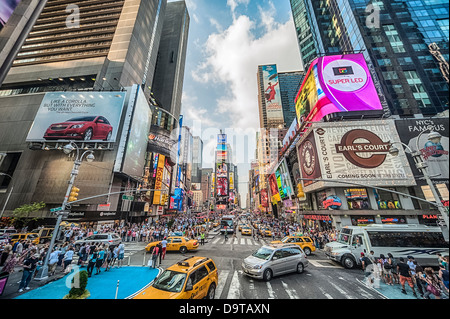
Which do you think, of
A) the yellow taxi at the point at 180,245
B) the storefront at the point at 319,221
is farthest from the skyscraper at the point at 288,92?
the yellow taxi at the point at 180,245

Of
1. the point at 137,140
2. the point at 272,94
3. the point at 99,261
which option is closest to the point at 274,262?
the point at 99,261

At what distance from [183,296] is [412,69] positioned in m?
61.7

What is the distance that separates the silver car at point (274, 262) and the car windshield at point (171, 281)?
4.85 metres

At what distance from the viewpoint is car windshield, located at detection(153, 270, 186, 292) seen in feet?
20.1

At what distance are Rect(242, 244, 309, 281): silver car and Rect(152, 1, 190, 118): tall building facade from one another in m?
74.0

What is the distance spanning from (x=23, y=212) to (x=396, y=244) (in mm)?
46128

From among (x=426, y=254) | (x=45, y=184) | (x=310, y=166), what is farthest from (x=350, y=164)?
(x=45, y=184)

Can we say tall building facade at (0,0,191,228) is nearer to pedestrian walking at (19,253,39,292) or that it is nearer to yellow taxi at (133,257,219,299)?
pedestrian walking at (19,253,39,292)

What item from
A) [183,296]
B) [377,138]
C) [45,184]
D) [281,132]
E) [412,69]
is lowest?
[183,296]

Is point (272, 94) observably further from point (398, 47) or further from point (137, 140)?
point (137, 140)

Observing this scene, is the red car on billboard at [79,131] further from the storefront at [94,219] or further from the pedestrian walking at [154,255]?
the pedestrian walking at [154,255]

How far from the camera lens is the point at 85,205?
2955cm

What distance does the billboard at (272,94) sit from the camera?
351 ft
